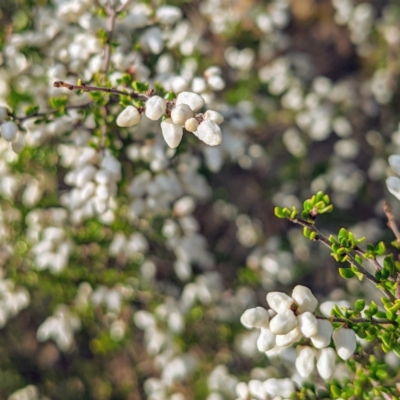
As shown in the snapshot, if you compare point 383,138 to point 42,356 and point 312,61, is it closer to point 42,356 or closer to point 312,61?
point 312,61

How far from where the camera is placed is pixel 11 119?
63.1 inches

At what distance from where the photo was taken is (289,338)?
4.04ft

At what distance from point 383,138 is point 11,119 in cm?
245

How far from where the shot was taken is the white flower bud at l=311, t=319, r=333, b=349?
123cm

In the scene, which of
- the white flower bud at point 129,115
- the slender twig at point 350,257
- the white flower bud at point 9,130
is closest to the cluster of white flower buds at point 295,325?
the slender twig at point 350,257

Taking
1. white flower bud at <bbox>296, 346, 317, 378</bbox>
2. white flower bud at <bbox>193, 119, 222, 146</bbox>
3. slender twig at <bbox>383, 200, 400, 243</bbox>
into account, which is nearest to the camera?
white flower bud at <bbox>193, 119, 222, 146</bbox>

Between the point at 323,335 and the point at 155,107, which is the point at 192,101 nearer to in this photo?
the point at 155,107

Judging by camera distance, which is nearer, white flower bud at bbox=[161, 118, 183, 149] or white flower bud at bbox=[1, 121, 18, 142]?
white flower bud at bbox=[161, 118, 183, 149]

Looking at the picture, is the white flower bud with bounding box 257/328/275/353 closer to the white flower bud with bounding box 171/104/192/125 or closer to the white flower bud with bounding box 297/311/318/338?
the white flower bud with bounding box 297/311/318/338

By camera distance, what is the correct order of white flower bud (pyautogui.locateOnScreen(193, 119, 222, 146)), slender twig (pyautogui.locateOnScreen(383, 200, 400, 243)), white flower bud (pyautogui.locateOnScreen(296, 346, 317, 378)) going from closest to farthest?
white flower bud (pyautogui.locateOnScreen(193, 119, 222, 146)), white flower bud (pyautogui.locateOnScreen(296, 346, 317, 378)), slender twig (pyautogui.locateOnScreen(383, 200, 400, 243))

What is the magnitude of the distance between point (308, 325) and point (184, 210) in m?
1.31

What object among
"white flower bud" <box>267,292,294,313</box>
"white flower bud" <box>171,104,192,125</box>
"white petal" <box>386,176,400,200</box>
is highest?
"white flower bud" <box>171,104,192,125</box>

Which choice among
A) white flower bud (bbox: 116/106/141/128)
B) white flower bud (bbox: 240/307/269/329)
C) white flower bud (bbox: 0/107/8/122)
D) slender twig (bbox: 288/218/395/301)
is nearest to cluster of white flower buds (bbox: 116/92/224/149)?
white flower bud (bbox: 116/106/141/128)

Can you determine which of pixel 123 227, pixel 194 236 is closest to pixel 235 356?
pixel 194 236
